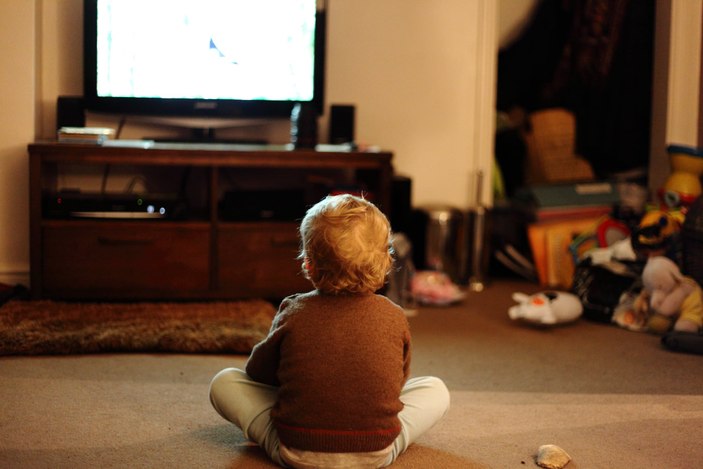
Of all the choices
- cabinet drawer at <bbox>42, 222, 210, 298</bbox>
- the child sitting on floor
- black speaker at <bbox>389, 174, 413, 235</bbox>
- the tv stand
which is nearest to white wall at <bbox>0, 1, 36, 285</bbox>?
cabinet drawer at <bbox>42, 222, 210, 298</bbox>

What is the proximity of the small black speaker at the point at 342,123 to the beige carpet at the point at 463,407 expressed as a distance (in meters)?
1.03

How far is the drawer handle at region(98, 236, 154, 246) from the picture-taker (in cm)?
320

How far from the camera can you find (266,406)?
185 centimetres

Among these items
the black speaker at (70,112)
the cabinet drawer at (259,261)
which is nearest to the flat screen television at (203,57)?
the black speaker at (70,112)

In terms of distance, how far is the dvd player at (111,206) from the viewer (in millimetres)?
3223

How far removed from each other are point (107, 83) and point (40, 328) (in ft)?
3.78

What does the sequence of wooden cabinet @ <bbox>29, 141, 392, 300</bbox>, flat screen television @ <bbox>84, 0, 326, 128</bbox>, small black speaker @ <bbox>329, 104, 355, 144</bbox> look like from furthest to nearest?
small black speaker @ <bbox>329, 104, 355, 144</bbox> < flat screen television @ <bbox>84, 0, 326, 128</bbox> < wooden cabinet @ <bbox>29, 141, 392, 300</bbox>

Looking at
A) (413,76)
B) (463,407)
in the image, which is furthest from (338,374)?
(413,76)

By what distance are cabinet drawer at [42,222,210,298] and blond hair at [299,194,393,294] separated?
1603 mm

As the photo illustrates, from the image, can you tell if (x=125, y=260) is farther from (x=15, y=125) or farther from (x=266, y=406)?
(x=266, y=406)

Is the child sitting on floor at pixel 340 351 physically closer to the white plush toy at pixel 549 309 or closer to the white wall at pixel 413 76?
the white plush toy at pixel 549 309

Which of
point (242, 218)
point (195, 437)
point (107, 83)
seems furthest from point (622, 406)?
point (107, 83)

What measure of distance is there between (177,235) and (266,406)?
4.95ft

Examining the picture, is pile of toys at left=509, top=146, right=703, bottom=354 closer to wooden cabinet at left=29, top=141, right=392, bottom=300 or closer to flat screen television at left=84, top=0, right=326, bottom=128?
wooden cabinet at left=29, top=141, right=392, bottom=300
